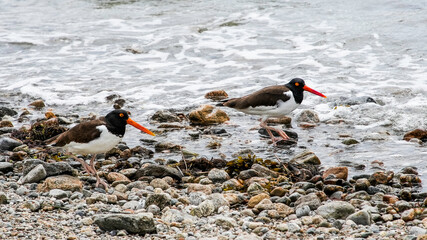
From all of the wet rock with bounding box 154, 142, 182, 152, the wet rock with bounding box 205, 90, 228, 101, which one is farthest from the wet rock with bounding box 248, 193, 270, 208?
the wet rock with bounding box 205, 90, 228, 101

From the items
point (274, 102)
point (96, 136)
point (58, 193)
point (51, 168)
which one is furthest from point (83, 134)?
point (274, 102)

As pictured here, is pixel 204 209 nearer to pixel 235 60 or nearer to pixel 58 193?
pixel 58 193

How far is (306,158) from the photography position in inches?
276

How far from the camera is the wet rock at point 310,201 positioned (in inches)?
210

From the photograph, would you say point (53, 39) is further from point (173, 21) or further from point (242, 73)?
point (242, 73)

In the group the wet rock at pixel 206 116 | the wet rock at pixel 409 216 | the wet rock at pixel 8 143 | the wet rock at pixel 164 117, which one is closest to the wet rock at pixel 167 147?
the wet rock at pixel 206 116

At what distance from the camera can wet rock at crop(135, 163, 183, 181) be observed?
6.41m

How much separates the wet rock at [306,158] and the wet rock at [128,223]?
295cm

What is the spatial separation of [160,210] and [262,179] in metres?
1.49

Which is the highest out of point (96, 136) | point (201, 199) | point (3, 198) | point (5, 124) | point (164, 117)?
point (96, 136)

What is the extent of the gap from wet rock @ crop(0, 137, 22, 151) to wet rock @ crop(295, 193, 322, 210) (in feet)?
13.8

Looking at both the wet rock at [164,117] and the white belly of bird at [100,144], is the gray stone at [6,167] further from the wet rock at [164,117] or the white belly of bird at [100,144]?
the wet rock at [164,117]

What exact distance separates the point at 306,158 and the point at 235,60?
6474mm

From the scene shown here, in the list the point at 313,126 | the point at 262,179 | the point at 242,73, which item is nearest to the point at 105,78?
the point at 242,73
